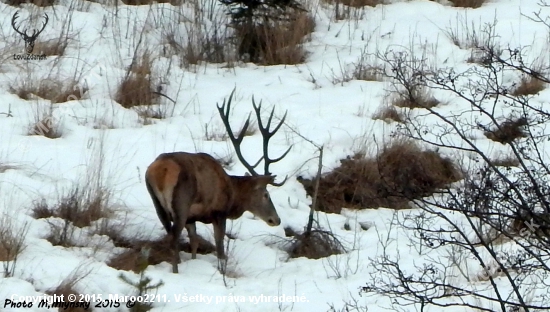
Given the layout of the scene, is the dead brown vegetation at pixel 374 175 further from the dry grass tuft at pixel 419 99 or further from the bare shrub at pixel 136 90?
the bare shrub at pixel 136 90

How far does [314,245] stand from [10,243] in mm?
2521

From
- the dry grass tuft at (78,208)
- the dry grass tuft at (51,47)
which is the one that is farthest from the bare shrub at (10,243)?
the dry grass tuft at (51,47)

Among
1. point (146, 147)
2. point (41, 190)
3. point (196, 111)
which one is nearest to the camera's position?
point (41, 190)

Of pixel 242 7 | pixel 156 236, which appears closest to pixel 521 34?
pixel 242 7

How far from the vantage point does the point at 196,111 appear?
31.5ft

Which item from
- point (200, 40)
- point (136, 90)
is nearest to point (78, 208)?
point (136, 90)

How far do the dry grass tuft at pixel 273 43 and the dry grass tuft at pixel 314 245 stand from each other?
3.98 metres

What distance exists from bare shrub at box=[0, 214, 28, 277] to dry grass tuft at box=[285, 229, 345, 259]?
7.24 ft

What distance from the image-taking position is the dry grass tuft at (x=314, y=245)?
742 centimetres

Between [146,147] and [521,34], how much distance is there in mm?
5705

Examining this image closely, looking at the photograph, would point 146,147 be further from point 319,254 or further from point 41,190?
point 319,254

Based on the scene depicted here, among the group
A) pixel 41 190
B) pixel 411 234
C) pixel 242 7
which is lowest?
pixel 411 234

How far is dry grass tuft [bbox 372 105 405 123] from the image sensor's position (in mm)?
9755

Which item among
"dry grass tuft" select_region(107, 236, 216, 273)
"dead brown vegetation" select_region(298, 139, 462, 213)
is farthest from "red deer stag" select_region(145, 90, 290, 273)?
"dead brown vegetation" select_region(298, 139, 462, 213)
